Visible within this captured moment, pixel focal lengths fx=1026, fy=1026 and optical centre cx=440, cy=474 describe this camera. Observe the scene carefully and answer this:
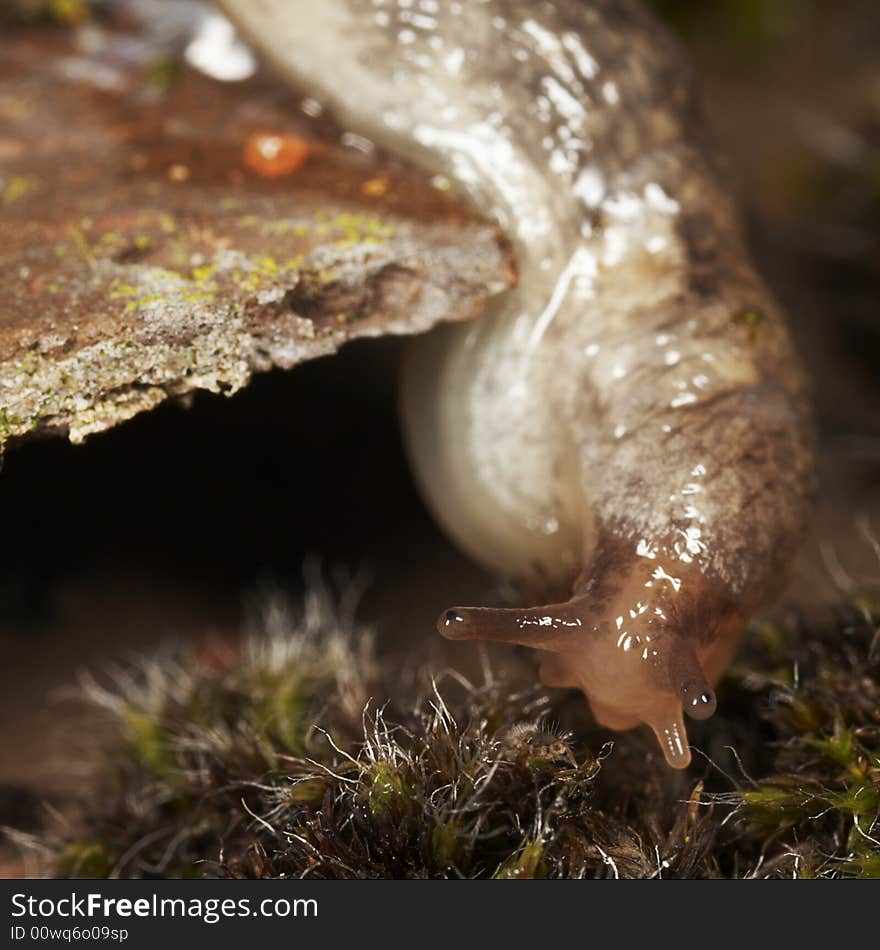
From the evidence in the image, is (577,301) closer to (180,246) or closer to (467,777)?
(180,246)

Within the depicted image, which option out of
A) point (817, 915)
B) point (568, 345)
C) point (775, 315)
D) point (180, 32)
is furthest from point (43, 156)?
point (817, 915)

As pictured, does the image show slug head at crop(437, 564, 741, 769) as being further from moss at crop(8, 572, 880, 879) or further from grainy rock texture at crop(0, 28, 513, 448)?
grainy rock texture at crop(0, 28, 513, 448)

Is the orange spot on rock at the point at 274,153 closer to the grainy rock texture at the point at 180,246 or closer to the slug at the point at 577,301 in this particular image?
the grainy rock texture at the point at 180,246

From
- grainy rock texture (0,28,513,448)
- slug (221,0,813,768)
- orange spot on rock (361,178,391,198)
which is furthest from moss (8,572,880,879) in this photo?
orange spot on rock (361,178,391,198)

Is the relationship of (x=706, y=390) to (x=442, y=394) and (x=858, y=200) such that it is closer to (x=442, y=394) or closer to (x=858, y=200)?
(x=442, y=394)

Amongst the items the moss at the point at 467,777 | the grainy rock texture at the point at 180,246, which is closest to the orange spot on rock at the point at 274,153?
the grainy rock texture at the point at 180,246
